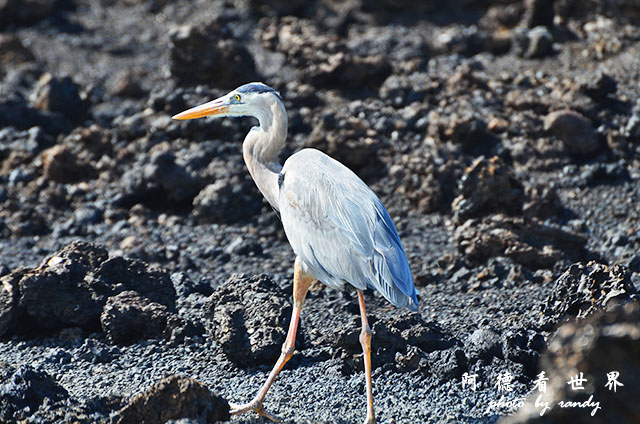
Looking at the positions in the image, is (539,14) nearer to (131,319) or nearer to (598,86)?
(598,86)

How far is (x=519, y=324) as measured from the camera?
591 centimetres

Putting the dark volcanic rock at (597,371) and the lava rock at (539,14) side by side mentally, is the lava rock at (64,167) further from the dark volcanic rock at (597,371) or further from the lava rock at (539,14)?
the dark volcanic rock at (597,371)

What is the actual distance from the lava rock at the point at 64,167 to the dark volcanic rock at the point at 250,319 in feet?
14.4

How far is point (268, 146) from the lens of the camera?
589 cm

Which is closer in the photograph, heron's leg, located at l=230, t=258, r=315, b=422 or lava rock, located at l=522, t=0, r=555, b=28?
heron's leg, located at l=230, t=258, r=315, b=422

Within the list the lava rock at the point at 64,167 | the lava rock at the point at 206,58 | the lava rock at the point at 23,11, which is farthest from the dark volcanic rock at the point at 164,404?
the lava rock at the point at 23,11

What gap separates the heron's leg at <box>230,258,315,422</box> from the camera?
16.5 feet

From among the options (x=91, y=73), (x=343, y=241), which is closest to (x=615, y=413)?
(x=343, y=241)

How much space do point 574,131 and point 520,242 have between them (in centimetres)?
244

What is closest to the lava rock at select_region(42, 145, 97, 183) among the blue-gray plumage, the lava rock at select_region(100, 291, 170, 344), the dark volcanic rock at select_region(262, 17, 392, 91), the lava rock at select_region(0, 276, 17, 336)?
the dark volcanic rock at select_region(262, 17, 392, 91)

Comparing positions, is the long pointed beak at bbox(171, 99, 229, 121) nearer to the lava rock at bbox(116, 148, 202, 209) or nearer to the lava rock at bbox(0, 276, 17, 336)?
the lava rock at bbox(0, 276, 17, 336)

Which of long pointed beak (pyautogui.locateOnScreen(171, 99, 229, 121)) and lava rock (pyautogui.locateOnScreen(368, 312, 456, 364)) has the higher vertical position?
long pointed beak (pyautogui.locateOnScreen(171, 99, 229, 121))

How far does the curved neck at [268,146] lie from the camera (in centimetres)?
585

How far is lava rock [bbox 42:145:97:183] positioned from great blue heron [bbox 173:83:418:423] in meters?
4.59
